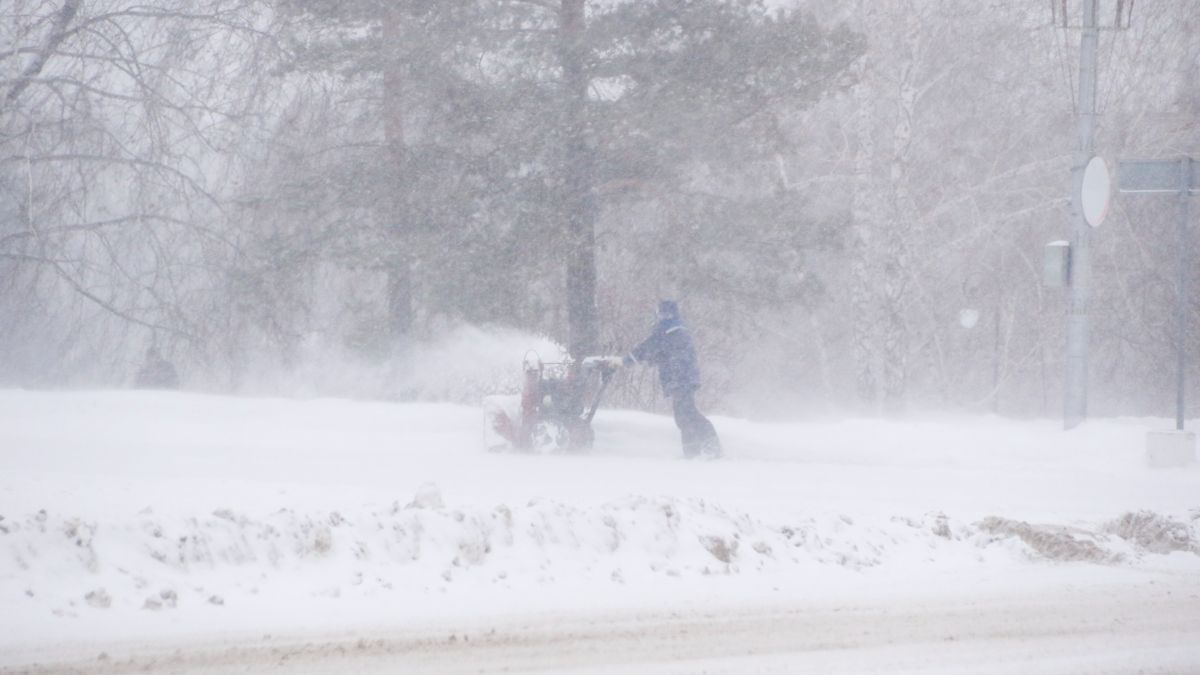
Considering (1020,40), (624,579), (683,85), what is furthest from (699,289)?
(1020,40)

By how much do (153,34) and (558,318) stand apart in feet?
25.6

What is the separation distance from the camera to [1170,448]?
12523mm

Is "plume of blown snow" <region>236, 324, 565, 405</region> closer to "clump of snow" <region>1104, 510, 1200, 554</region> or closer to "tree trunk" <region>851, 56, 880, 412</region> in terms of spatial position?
"tree trunk" <region>851, 56, 880, 412</region>

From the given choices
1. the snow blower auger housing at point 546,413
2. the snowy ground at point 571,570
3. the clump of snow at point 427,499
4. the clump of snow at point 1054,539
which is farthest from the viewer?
the snow blower auger housing at point 546,413

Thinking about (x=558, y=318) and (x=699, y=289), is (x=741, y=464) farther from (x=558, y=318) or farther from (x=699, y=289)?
(x=558, y=318)

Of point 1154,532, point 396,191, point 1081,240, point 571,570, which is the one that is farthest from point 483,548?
point 396,191

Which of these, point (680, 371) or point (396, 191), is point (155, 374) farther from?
point (680, 371)

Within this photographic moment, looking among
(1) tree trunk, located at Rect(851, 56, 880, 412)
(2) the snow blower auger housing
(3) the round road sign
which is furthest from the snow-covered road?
(1) tree trunk, located at Rect(851, 56, 880, 412)

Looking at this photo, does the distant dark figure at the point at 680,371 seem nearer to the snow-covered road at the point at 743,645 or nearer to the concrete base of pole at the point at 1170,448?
the concrete base of pole at the point at 1170,448

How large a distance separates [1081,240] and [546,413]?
6844 millimetres

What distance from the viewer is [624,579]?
7109 mm

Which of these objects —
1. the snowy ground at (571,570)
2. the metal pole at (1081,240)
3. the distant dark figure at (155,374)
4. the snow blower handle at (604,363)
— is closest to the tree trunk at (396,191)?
the distant dark figure at (155,374)

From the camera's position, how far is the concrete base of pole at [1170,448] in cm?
1248

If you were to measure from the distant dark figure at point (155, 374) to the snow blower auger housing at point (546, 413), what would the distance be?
7.63 meters
